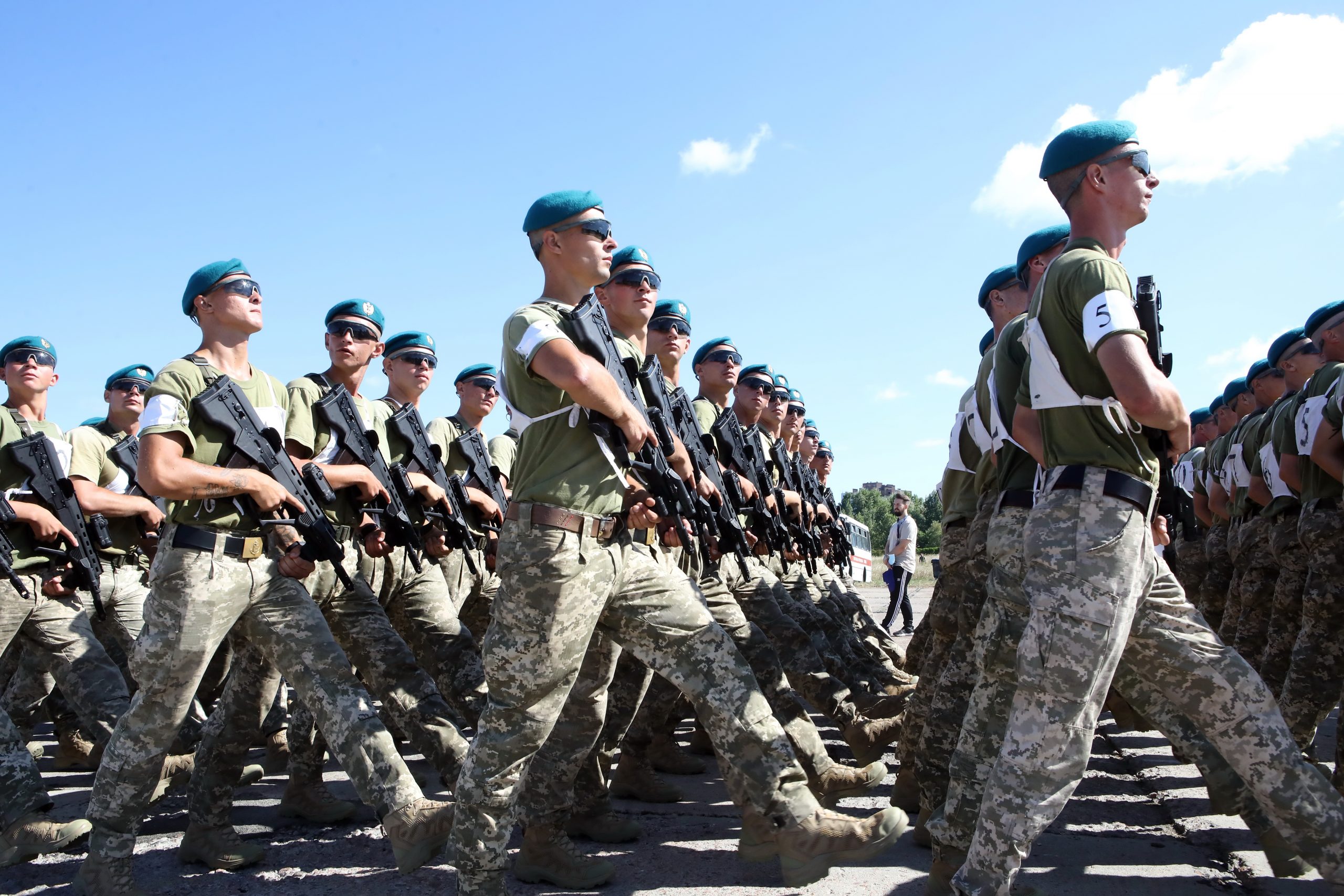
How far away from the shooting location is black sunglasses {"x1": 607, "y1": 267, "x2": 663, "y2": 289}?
4484 millimetres

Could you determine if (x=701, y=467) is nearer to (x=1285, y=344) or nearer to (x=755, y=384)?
(x=755, y=384)

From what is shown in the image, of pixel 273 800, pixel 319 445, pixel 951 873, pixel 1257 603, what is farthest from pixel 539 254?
pixel 1257 603

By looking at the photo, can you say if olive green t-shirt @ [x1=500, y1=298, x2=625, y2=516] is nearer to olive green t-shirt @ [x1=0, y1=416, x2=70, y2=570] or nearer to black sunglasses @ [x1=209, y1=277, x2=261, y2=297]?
black sunglasses @ [x1=209, y1=277, x2=261, y2=297]

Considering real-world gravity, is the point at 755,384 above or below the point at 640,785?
above

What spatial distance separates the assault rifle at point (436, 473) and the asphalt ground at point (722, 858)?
1.36m

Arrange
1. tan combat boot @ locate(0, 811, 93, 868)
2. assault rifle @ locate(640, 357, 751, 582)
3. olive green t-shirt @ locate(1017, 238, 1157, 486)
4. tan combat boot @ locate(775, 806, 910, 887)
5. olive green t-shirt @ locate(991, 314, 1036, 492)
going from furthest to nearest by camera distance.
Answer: assault rifle @ locate(640, 357, 751, 582) → tan combat boot @ locate(0, 811, 93, 868) → olive green t-shirt @ locate(991, 314, 1036, 492) → tan combat boot @ locate(775, 806, 910, 887) → olive green t-shirt @ locate(1017, 238, 1157, 486)

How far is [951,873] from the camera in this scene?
3.29 m

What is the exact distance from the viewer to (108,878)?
11.8 feet

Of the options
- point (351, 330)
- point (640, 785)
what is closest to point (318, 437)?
point (351, 330)

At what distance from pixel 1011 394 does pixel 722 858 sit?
2.07m

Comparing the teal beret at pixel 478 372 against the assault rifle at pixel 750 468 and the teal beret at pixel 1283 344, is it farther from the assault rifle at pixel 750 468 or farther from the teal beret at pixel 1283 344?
the teal beret at pixel 1283 344

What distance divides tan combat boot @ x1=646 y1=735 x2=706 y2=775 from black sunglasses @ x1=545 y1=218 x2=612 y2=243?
303 centimetres

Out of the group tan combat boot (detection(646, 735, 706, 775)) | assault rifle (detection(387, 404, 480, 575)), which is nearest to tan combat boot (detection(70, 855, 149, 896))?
assault rifle (detection(387, 404, 480, 575))

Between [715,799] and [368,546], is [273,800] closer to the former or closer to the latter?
[368,546]
